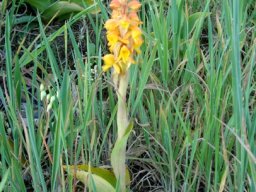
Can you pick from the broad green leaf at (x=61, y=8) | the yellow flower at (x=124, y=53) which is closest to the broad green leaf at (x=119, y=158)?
the yellow flower at (x=124, y=53)

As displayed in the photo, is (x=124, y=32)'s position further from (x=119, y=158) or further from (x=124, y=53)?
(x=119, y=158)

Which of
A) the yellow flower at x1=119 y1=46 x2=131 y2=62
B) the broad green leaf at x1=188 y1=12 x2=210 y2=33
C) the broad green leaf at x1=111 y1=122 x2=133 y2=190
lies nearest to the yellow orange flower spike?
the yellow flower at x1=119 y1=46 x2=131 y2=62

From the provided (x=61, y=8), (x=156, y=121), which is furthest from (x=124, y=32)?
(x=61, y=8)

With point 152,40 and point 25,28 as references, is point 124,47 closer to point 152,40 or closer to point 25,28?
point 152,40

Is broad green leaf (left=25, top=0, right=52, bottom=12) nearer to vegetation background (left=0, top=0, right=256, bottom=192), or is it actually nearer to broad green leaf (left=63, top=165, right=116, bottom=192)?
vegetation background (left=0, top=0, right=256, bottom=192)

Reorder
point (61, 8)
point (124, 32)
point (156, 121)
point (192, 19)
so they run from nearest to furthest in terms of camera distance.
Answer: point (124, 32) < point (156, 121) < point (192, 19) < point (61, 8)

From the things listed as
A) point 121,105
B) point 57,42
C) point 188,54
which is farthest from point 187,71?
point 57,42
